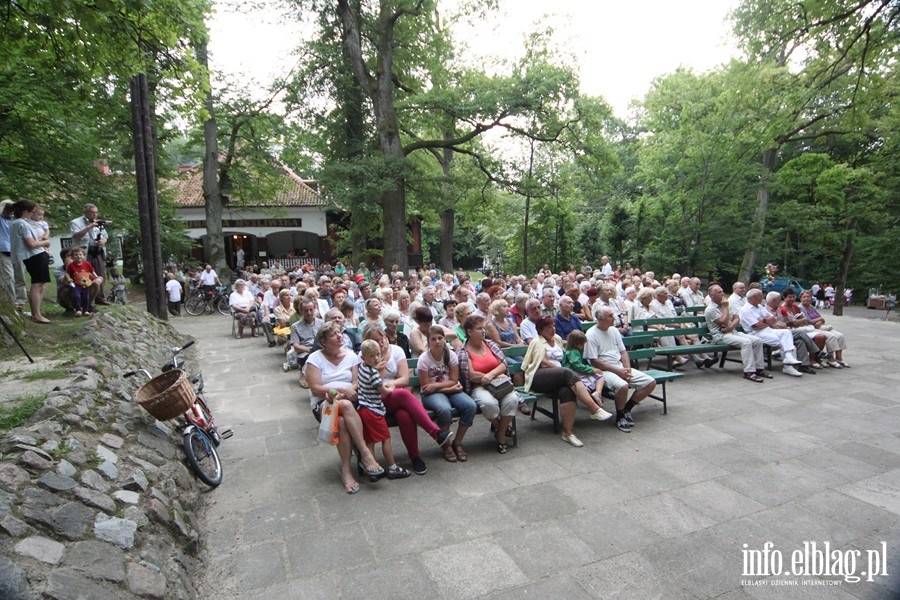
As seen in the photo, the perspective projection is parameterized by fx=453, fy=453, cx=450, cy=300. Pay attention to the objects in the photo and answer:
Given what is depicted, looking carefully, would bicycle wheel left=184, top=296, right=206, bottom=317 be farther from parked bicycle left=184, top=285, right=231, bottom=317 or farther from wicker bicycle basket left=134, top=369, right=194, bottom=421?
wicker bicycle basket left=134, top=369, right=194, bottom=421

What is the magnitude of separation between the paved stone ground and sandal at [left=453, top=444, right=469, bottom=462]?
92 mm

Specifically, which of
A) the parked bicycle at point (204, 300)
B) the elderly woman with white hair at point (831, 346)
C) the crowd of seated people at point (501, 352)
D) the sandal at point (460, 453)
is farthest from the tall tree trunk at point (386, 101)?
the sandal at point (460, 453)

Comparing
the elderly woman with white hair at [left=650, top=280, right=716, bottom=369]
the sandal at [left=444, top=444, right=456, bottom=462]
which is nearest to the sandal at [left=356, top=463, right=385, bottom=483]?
the sandal at [left=444, top=444, right=456, bottom=462]

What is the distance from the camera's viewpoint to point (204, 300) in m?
15.4

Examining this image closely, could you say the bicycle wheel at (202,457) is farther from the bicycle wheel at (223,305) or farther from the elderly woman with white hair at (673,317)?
the bicycle wheel at (223,305)

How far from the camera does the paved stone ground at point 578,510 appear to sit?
2723 millimetres

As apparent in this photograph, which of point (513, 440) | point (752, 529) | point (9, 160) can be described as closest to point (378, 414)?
point (513, 440)

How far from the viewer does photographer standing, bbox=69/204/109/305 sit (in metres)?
7.09

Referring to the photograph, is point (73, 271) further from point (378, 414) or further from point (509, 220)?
point (509, 220)

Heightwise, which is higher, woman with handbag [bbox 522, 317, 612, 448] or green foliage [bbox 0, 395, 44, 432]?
green foliage [bbox 0, 395, 44, 432]

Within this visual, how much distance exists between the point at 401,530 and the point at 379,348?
1.57 metres

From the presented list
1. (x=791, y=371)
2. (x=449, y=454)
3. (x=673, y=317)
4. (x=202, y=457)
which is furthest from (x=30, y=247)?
(x=791, y=371)

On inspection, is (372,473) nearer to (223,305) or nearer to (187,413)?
(187,413)

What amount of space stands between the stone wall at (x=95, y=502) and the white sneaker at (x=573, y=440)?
338 cm
